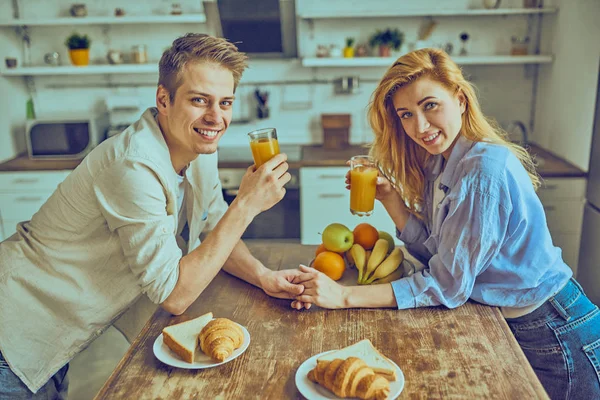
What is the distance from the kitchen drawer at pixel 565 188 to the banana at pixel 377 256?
82.6 inches

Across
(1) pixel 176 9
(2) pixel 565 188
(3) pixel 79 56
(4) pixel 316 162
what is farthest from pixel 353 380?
(3) pixel 79 56

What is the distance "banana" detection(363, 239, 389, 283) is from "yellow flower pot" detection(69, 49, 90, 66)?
3.25 metres

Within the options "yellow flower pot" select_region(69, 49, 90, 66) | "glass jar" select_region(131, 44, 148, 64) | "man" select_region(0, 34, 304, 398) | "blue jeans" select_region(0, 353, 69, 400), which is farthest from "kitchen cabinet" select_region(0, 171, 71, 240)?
"blue jeans" select_region(0, 353, 69, 400)

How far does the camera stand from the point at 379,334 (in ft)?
4.91

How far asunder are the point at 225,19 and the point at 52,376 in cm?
308

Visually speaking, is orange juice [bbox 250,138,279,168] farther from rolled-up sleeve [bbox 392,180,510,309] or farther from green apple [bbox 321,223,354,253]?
rolled-up sleeve [bbox 392,180,510,309]

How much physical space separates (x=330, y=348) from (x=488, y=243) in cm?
52

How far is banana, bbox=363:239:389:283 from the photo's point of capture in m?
1.79

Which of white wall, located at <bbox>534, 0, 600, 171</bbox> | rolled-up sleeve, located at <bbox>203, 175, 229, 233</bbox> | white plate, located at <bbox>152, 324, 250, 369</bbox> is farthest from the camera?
white wall, located at <bbox>534, 0, 600, 171</bbox>

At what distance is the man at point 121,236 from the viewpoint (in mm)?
1650

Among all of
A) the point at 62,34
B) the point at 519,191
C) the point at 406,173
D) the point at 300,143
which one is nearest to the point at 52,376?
the point at 406,173

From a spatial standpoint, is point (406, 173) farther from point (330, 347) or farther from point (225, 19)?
point (225, 19)

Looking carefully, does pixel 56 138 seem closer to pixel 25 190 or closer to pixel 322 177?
pixel 25 190

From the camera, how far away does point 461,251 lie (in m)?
1.58
